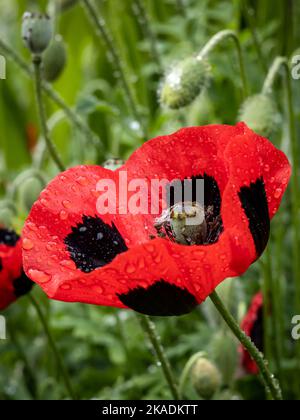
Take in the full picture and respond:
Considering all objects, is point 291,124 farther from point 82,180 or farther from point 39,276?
point 39,276

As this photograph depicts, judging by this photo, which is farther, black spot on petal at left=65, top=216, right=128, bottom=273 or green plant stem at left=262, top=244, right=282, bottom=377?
green plant stem at left=262, top=244, right=282, bottom=377

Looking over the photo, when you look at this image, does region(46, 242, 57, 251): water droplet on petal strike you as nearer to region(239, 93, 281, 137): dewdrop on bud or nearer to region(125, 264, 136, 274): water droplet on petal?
region(125, 264, 136, 274): water droplet on petal

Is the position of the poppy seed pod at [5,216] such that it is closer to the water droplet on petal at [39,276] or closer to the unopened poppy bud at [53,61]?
the unopened poppy bud at [53,61]

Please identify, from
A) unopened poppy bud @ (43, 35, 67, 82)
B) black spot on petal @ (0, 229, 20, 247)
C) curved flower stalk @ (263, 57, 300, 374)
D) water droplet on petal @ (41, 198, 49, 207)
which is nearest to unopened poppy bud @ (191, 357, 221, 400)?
curved flower stalk @ (263, 57, 300, 374)

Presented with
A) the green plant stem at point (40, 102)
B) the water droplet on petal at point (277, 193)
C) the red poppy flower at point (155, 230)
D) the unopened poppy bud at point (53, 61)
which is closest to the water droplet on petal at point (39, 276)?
the red poppy flower at point (155, 230)

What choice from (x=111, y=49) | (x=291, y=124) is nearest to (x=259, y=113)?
(x=291, y=124)
